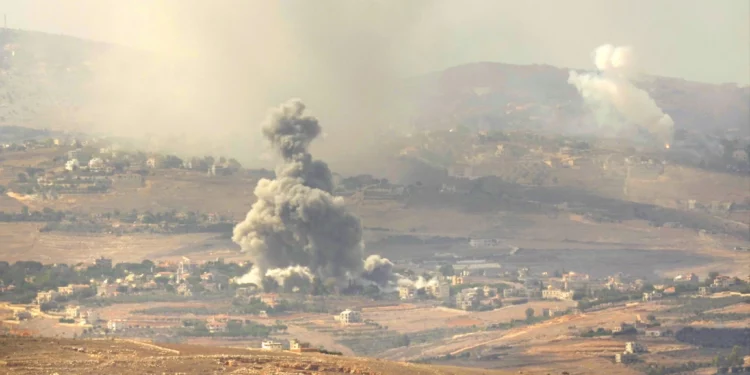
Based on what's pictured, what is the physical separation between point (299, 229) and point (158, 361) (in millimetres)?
57777

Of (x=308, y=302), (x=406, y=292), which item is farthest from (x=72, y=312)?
(x=406, y=292)

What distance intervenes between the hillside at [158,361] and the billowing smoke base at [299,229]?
50.1 metres

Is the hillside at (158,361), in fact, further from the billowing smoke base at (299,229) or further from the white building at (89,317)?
the billowing smoke base at (299,229)

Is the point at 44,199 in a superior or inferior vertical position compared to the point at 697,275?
superior

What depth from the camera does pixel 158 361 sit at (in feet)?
172

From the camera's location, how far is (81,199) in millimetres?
139750

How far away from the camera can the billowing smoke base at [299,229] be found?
362 ft

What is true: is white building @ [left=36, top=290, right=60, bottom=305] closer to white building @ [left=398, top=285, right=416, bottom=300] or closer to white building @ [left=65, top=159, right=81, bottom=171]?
white building @ [left=398, top=285, right=416, bottom=300]

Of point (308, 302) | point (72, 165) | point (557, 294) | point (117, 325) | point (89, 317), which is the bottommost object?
point (117, 325)

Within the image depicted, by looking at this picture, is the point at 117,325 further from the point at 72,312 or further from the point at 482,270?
the point at 482,270

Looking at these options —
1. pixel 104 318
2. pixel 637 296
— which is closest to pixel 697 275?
pixel 637 296

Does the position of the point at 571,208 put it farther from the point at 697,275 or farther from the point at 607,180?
the point at 697,275

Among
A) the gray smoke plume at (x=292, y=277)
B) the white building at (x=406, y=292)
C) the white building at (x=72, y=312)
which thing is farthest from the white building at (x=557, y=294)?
the white building at (x=72, y=312)

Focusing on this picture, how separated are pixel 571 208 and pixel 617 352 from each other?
69.2 metres
